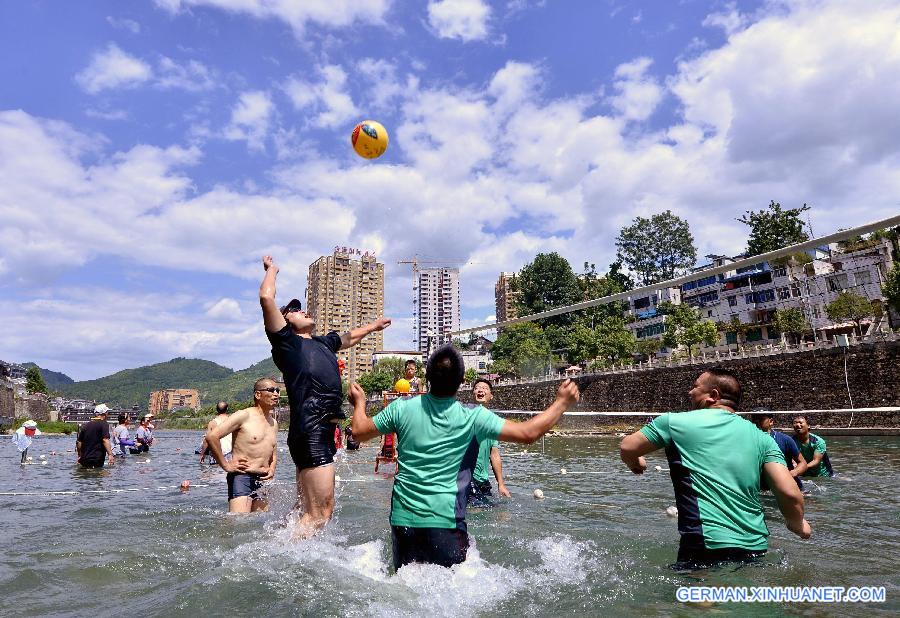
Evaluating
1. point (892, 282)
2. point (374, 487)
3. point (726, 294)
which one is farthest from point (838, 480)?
point (726, 294)

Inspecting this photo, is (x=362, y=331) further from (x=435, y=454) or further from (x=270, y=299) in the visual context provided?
(x=435, y=454)

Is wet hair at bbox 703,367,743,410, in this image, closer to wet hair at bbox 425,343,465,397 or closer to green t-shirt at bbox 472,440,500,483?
wet hair at bbox 425,343,465,397

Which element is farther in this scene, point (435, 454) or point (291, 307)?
point (291, 307)

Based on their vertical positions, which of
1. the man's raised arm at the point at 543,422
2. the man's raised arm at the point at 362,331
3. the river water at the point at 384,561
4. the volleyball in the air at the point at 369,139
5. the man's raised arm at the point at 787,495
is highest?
the volleyball in the air at the point at 369,139

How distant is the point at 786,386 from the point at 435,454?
149 feet

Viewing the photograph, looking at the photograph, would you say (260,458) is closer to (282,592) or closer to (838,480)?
(282,592)

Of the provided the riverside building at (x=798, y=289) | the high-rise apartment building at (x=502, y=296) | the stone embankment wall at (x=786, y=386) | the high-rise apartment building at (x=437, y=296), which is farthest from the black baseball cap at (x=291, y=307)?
the high-rise apartment building at (x=502, y=296)

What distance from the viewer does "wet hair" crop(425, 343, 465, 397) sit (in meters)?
3.61

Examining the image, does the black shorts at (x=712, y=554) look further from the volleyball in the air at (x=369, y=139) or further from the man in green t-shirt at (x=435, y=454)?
the volleyball in the air at (x=369, y=139)

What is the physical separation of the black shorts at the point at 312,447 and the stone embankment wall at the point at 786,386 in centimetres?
A: 3573

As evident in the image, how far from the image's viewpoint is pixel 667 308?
66.8m

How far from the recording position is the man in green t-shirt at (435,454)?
3.51 m

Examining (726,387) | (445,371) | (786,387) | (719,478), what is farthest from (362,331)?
(786,387)

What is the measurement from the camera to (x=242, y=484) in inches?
272
